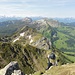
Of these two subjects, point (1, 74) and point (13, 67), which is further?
point (13, 67)

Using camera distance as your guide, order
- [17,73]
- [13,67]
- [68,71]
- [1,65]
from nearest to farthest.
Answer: [68,71], [17,73], [13,67], [1,65]

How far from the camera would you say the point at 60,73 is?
91.2 meters

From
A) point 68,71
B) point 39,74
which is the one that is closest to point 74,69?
point 68,71

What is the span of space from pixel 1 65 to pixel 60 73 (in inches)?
4565

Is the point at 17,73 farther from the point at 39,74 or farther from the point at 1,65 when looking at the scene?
the point at 1,65

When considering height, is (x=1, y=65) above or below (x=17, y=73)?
below

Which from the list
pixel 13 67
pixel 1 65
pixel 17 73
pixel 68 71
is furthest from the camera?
pixel 1 65

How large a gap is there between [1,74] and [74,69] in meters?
36.5

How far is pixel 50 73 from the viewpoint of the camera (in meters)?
94.6

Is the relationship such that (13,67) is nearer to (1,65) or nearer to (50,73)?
(50,73)

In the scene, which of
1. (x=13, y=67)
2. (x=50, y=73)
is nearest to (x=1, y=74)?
(x=13, y=67)

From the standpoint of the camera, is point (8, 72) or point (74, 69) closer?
point (74, 69)

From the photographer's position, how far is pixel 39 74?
336 feet

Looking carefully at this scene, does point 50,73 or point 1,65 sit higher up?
point 50,73
